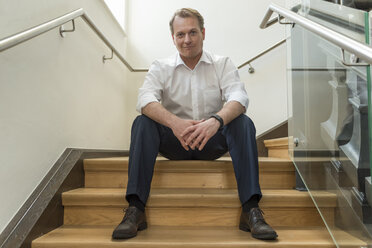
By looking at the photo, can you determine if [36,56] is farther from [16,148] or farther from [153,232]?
[153,232]

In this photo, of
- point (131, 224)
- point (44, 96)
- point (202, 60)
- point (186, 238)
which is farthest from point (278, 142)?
point (44, 96)

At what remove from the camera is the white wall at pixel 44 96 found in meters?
1.12

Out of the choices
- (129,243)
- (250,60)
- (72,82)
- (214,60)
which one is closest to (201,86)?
(214,60)

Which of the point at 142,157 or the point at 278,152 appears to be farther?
the point at 278,152

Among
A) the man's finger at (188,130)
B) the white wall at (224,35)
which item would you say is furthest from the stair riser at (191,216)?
the white wall at (224,35)

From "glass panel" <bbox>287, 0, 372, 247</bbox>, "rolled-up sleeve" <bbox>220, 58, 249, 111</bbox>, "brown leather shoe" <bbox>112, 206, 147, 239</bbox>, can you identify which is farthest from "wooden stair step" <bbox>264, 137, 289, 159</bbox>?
"brown leather shoe" <bbox>112, 206, 147, 239</bbox>

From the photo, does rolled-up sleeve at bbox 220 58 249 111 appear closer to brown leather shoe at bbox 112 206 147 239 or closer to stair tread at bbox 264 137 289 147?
stair tread at bbox 264 137 289 147

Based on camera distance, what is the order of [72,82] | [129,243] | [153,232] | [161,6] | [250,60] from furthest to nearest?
1. [161,6]
2. [250,60]
3. [72,82]
4. [153,232]
5. [129,243]

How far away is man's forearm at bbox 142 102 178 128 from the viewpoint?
1.43 m

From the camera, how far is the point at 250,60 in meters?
2.81

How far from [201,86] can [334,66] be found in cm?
73

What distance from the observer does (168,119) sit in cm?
143

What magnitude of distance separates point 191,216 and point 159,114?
Result: 18.4 inches

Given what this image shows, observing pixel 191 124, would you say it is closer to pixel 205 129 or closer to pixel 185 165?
pixel 205 129
